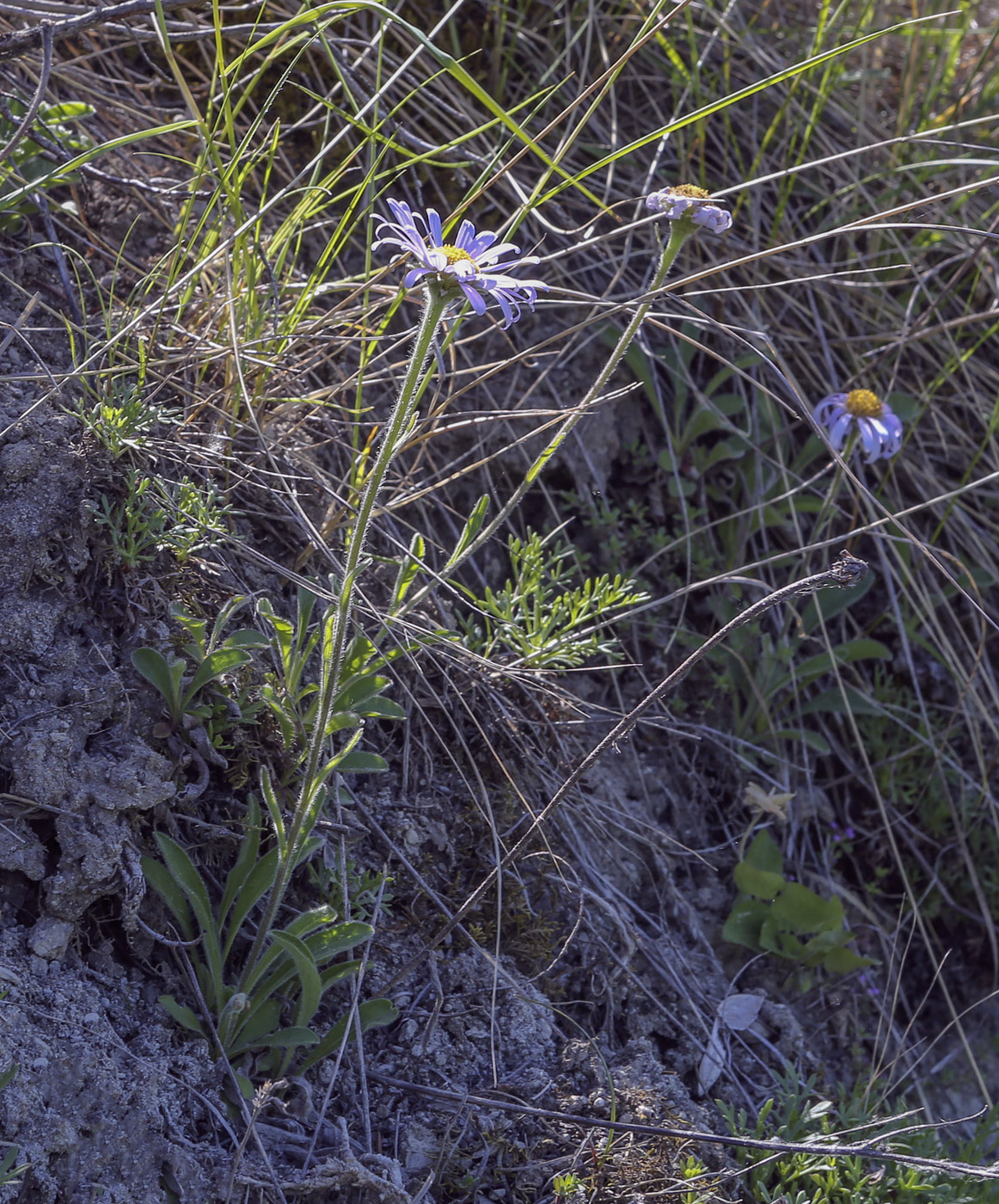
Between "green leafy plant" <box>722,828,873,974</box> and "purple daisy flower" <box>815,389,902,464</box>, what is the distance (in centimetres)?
112

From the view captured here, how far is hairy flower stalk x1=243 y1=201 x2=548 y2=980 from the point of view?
4.42ft

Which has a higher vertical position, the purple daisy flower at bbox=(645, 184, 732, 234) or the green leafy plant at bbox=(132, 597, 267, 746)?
the purple daisy flower at bbox=(645, 184, 732, 234)

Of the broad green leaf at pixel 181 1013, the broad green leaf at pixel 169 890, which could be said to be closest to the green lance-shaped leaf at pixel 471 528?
the broad green leaf at pixel 169 890

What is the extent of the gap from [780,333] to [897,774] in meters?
1.33

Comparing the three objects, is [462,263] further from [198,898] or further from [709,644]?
[198,898]

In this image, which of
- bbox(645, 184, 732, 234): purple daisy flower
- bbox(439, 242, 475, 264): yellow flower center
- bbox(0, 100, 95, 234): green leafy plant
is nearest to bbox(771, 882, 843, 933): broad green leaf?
bbox(645, 184, 732, 234): purple daisy flower

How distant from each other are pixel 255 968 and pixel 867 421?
6.81ft

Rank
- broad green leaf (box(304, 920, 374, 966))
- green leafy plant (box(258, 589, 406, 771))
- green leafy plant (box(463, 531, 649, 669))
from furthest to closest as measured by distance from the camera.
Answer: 1. green leafy plant (box(463, 531, 649, 669))
2. green leafy plant (box(258, 589, 406, 771))
3. broad green leaf (box(304, 920, 374, 966))

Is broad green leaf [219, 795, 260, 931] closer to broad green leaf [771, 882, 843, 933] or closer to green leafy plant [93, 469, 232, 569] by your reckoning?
green leafy plant [93, 469, 232, 569]

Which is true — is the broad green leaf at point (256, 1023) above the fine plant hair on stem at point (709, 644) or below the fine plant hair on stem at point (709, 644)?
below

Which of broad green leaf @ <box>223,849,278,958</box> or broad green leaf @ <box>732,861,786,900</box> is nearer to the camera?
broad green leaf @ <box>223,849,278,958</box>

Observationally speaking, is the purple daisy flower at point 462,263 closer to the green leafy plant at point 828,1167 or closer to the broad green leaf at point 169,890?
the broad green leaf at point 169,890

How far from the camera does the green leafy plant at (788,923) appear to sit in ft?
7.69

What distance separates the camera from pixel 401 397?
137cm
